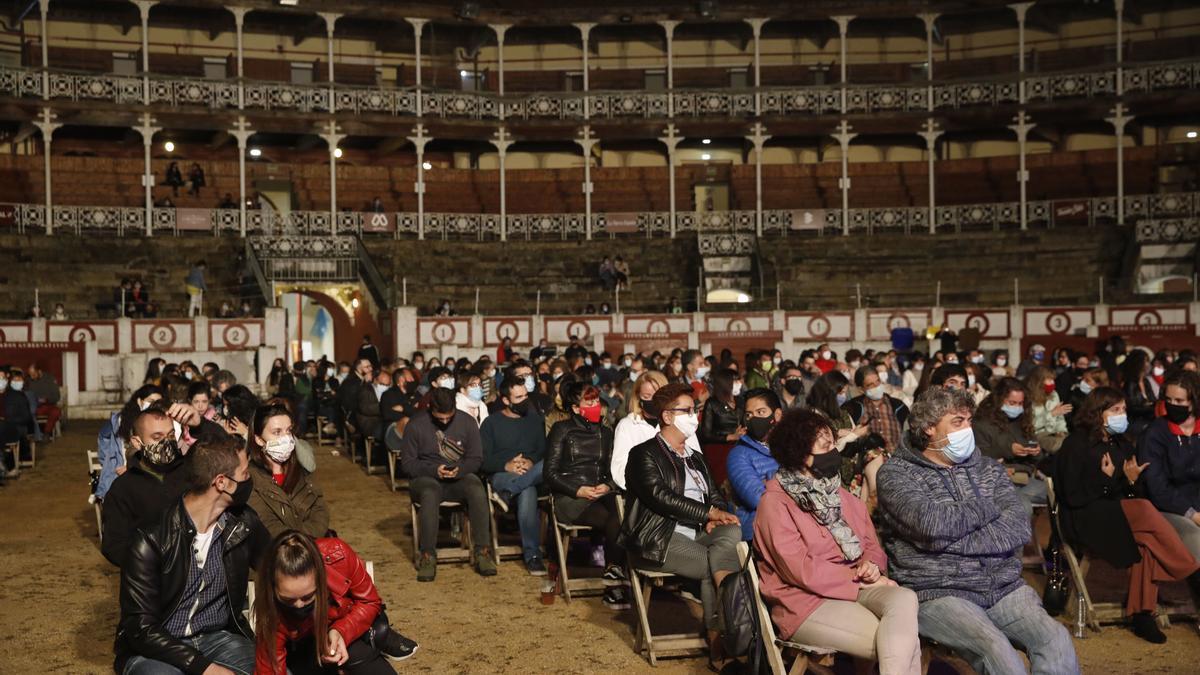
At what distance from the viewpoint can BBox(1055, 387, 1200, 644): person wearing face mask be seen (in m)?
8.09

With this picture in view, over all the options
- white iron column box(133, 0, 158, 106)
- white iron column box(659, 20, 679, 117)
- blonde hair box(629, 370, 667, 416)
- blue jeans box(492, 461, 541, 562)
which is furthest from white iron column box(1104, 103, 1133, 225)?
blonde hair box(629, 370, 667, 416)

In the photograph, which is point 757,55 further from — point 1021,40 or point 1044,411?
point 1044,411

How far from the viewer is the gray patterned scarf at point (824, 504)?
6266 millimetres

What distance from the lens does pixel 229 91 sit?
115ft

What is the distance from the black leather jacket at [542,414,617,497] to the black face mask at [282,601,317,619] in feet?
14.1

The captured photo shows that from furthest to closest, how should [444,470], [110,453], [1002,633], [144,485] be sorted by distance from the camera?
[444,470]
[110,453]
[144,485]
[1002,633]

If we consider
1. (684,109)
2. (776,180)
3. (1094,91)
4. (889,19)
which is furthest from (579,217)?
(1094,91)

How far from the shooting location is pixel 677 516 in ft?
25.1

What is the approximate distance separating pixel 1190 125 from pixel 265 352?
27.2 m

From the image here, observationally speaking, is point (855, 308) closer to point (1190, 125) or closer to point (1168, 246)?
point (1168, 246)

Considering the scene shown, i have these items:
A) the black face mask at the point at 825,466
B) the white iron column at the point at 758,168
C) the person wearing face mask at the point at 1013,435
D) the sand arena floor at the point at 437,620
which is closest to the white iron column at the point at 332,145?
the white iron column at the point at 758,168

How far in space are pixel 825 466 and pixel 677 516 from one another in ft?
4.11

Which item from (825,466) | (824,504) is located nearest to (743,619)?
(824,504)

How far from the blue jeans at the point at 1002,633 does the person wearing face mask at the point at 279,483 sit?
3.49 m
